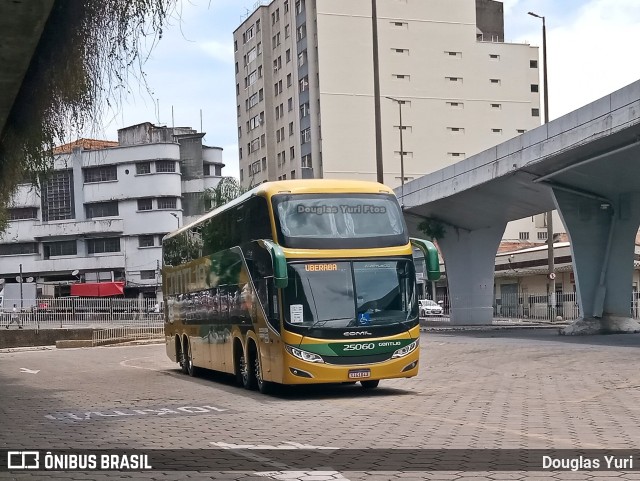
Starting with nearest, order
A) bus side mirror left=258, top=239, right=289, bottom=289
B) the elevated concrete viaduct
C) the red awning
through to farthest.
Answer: bus side mirror left=258, top=239, right=289, bottom=289, the elevated concrete viaduct, the red awning

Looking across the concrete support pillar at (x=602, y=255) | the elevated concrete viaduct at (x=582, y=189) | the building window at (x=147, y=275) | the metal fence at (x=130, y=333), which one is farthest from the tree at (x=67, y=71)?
the building window at (x=147, y=275)

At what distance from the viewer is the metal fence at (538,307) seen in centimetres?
5525

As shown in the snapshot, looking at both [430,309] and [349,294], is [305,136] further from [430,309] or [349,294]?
[349,294]

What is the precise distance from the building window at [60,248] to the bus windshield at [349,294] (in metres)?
81.7

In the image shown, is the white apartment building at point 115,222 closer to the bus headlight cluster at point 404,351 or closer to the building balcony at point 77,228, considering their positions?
the building balcony at point 77,228

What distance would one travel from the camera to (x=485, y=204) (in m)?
46.2

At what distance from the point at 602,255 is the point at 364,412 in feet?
79.5

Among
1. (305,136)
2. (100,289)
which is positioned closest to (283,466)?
(305,136)

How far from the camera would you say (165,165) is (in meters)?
95.7

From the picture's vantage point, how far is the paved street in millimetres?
10984

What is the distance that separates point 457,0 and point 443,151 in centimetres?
1385

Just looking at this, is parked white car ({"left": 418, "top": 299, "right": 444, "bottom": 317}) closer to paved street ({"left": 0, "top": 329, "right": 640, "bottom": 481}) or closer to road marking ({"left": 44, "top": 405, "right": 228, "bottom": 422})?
paved street ({"left": 0, "top": 329, "right": 640, "bottom": 481})

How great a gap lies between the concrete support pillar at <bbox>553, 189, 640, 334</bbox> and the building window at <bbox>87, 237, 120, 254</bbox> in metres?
64.8

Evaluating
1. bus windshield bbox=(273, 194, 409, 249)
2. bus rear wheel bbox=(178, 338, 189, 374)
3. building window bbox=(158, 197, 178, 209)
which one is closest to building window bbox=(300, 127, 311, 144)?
building window bbox=(158, 197, 178, 209)
